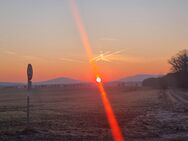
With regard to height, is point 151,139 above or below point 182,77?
below

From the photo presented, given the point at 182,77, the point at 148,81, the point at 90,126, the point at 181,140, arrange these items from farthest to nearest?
the point at 148,81 → the point at 182,77 → the point at 90,126 → the point at 181,140

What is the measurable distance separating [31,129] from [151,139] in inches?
218

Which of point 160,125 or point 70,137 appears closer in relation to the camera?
point 70,137

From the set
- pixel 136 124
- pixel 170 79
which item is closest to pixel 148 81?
pixel 170 79

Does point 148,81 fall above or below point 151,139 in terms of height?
above

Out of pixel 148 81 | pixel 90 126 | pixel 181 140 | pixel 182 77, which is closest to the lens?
pixel 181 140

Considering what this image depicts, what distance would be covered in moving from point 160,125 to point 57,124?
5373 millimetres

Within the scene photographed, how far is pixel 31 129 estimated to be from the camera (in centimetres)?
1953

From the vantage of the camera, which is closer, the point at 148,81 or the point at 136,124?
the point at 136,124

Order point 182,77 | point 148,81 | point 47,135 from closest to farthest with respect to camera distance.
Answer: point 47,135
point 182,77
point 148,81

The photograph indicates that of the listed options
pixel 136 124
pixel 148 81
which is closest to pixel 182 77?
pixel 148 81

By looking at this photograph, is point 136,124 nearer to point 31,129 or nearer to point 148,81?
point 31,129

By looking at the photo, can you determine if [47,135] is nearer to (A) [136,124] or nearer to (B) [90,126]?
(B) [90,126]

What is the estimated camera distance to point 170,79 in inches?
5369
